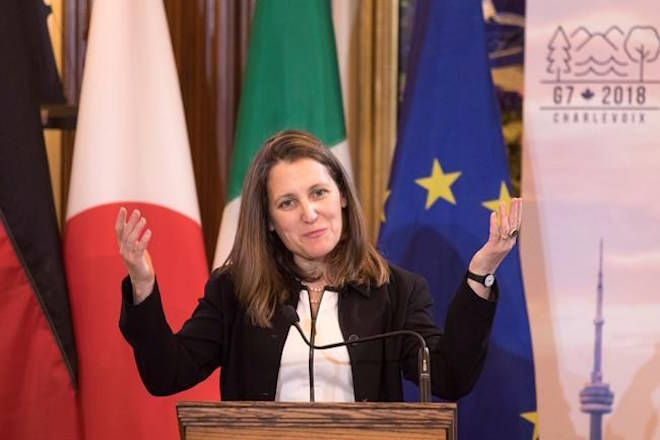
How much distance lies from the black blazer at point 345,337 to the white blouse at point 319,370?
0.06 ft

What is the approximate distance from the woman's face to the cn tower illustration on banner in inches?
41.1

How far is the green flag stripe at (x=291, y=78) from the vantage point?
142 inches

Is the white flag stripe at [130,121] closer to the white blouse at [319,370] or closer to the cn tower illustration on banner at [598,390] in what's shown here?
the white blouse at [319,370]

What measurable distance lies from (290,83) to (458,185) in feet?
2.10

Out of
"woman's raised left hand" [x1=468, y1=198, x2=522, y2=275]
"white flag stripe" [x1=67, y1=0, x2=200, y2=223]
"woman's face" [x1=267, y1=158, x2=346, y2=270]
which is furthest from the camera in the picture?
"white flag stripe" [x1=67, y1=0, x2=200, y2=223]

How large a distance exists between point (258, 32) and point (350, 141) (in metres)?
0.52

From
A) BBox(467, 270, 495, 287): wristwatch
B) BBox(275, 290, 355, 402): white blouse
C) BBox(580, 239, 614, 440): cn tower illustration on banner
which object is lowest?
BBox(580, 239, 614, 440): cn tower illustration on banner

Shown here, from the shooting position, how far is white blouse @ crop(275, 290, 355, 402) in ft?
8.14

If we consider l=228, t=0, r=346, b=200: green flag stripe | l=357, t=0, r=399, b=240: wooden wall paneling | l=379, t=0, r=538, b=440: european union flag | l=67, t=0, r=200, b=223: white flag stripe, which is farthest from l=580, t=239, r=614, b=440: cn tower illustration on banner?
l=67, t=0, r=200, b=223: white flag stripe

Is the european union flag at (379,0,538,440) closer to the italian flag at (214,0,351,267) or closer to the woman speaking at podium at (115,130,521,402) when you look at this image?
the italian flag at (214,0,351,267)

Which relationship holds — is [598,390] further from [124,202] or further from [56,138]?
[56,138]

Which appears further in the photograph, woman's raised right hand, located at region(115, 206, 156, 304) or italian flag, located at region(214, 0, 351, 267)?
italian flag, located at region(214, 0, 351, 267)

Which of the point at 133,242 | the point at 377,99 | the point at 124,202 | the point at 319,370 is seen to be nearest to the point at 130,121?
the point at 124,202

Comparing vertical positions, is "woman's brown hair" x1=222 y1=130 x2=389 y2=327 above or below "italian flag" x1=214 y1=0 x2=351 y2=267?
below
